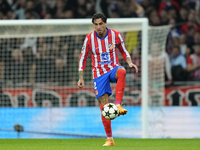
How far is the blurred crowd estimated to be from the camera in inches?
411

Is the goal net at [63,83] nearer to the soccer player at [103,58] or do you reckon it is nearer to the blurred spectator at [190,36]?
the blurred spectator at [190,36]

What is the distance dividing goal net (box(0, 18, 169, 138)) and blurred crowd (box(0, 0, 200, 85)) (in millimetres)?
27

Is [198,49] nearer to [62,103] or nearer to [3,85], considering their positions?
[62,103]

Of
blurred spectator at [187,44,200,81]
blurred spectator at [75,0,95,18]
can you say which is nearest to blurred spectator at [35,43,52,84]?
blurred spectator at [75,0,95,18]

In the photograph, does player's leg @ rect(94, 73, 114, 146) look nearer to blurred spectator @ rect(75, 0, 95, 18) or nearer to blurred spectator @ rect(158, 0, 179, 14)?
blurred spectator @ rect(75, 0, 95, 18)

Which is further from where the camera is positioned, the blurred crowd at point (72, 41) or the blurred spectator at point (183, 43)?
the blurred spectator at point (183, 43)

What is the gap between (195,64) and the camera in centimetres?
1145

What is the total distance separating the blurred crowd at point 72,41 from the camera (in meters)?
10.4

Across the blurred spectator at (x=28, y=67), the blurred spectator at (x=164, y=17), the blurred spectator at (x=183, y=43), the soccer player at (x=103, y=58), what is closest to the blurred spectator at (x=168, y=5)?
the blurred spectator at (x=164, y=17)

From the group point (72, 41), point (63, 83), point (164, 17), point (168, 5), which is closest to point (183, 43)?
point (164, 17)

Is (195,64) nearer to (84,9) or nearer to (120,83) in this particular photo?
(84,9)

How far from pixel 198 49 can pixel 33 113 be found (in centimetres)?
494

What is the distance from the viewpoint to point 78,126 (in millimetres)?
9453

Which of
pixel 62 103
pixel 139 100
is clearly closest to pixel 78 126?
pixel 62 103
